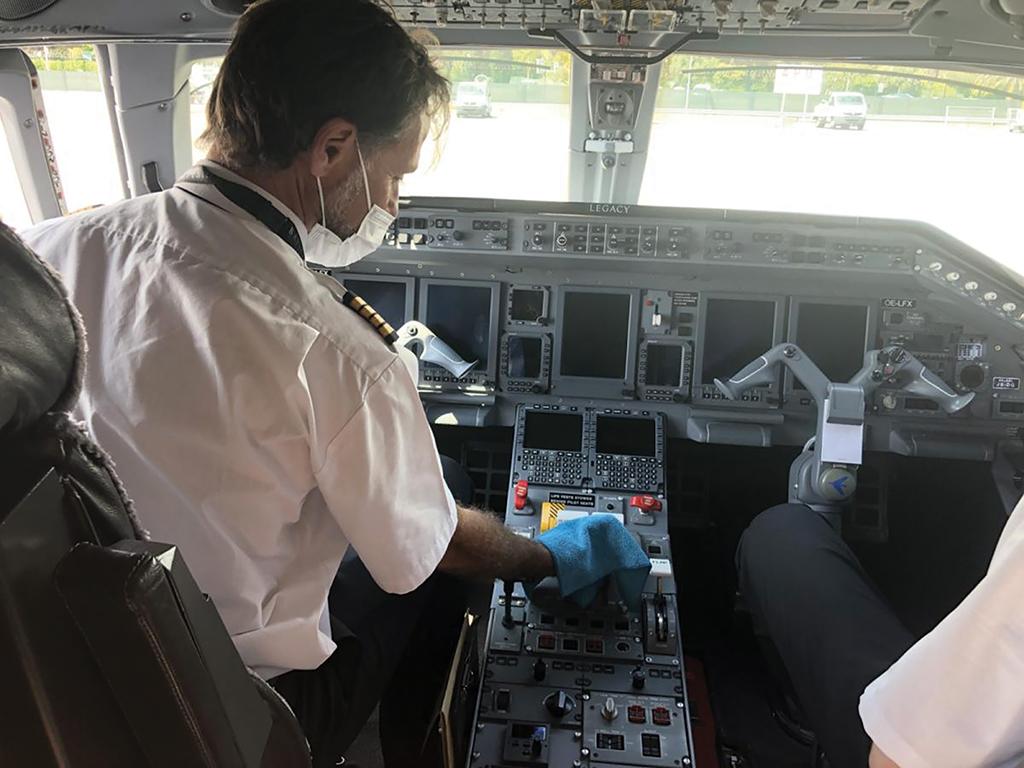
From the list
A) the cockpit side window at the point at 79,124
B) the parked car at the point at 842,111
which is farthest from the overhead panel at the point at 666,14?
the cockpit side window at the point at 79,124

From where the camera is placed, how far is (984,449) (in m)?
2.78

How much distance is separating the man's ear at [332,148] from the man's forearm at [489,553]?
0.73 m

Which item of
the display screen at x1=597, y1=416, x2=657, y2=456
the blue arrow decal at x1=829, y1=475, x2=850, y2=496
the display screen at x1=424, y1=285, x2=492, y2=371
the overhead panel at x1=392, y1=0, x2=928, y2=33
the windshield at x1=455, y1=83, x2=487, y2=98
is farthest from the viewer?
the windshield at x1=455, y1=83, x2=487, y2=98

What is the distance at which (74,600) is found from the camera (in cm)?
71

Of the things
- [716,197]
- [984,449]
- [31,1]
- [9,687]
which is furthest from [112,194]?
[984,449]

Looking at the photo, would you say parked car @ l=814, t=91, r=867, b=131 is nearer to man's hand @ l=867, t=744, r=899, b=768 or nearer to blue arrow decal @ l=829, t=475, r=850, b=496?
blue arrow decal @ l=829, t=475, r=850, b=496

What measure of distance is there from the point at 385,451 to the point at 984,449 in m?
2.42

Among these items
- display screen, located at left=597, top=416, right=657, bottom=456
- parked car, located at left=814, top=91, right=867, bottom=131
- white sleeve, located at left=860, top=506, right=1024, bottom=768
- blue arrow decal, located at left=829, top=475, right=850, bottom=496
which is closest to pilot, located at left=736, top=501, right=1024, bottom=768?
white sleeve, located at left=860, top=506, right=1024, bottom=768

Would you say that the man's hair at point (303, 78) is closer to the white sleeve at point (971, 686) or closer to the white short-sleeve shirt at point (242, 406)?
the white short-sleeve shirt at point (242, 406)

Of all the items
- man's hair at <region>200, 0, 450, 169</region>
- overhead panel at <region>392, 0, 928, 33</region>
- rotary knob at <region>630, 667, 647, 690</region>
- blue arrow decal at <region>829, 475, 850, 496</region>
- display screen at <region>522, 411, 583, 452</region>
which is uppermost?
overhead panel at <region>392, 0, 928, 33</region>

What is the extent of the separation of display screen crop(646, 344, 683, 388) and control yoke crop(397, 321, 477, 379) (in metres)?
0.66

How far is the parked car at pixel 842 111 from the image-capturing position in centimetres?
316

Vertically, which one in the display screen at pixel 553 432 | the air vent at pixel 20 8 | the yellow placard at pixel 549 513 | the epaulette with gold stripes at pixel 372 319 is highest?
the air vent at pixel 20 8

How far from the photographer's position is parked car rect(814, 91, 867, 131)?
3.16 meters
